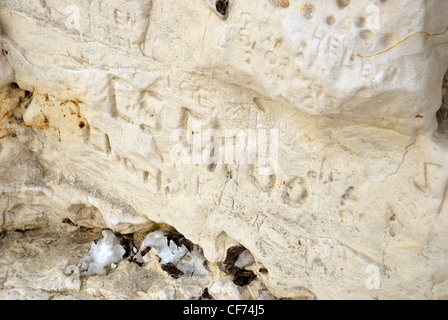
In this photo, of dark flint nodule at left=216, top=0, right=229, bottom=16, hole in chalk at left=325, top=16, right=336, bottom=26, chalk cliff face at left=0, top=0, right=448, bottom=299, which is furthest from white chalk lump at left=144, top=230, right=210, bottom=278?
hole in chalk at left=325, top=16, right=336, bottom=26

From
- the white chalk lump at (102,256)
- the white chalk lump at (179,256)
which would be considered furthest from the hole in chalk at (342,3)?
the white chalk lump at (102,256)

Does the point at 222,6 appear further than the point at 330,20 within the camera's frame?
Yes

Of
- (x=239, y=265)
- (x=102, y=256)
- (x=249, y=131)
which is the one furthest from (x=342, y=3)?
(x=102, y=256)

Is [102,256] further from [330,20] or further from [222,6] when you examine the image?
[330,20]

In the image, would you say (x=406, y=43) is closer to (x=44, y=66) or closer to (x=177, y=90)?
(x=177, y=90)

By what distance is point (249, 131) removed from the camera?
189cm

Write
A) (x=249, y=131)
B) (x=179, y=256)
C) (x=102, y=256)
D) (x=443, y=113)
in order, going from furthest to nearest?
(x=102, y=256) → (x=179, y=256) → (x=249, y=131) → (x=443, y=113)

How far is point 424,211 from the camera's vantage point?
159 centimetres

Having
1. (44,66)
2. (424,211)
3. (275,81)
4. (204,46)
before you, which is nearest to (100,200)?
(44,66)

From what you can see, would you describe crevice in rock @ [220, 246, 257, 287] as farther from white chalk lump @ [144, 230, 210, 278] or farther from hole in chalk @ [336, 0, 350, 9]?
hole in chalk @ [336, 0, 350, 9]

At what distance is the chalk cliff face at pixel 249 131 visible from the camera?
4.85 ft

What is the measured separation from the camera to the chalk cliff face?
148 centimetres

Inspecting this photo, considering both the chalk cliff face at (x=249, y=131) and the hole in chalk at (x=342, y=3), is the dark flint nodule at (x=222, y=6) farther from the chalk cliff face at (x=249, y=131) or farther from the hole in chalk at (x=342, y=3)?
the hole in chalk at (x=342, y=3)

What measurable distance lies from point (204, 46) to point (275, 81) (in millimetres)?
302
